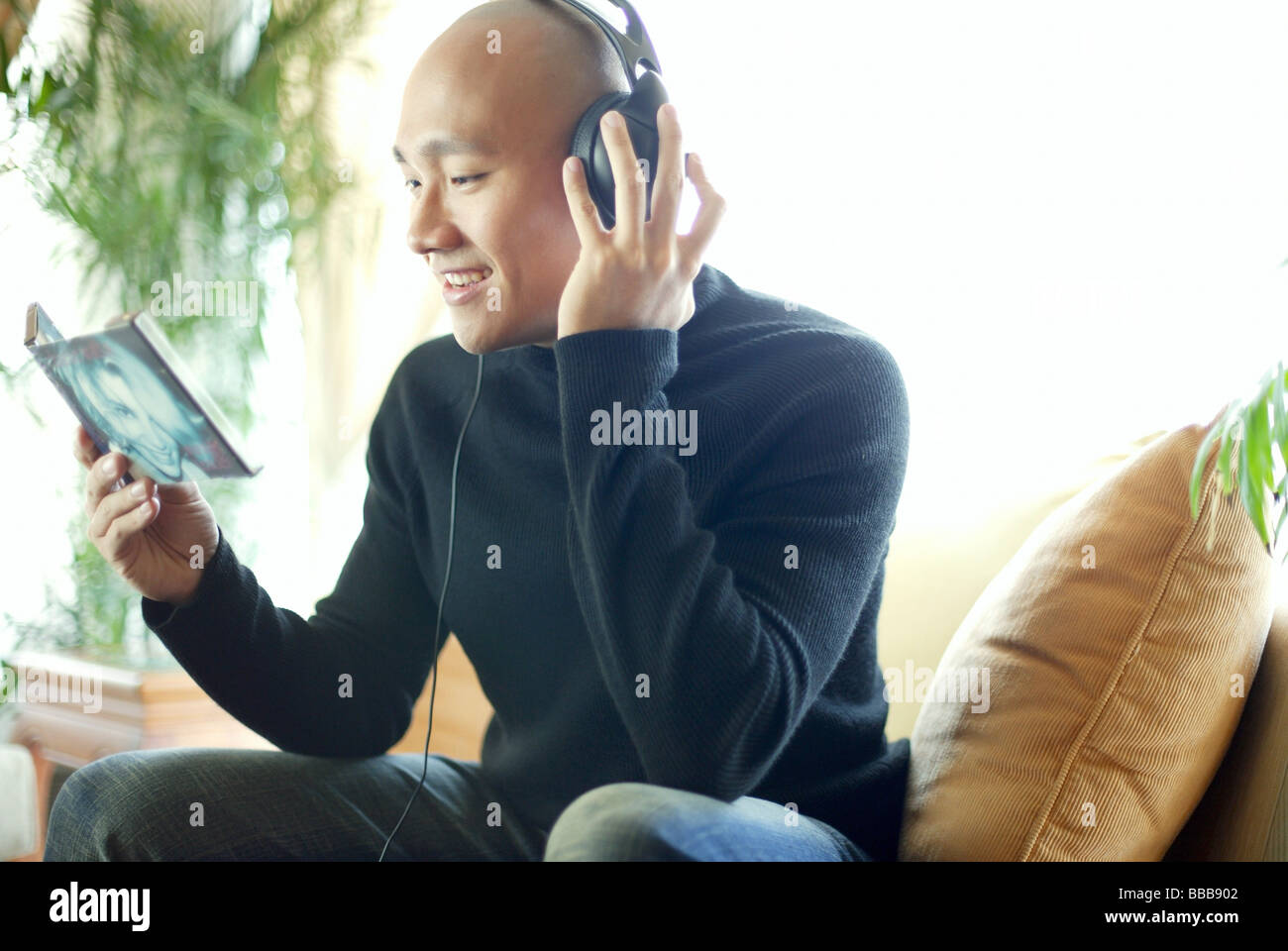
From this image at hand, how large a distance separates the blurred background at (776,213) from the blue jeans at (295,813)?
0.46 meters

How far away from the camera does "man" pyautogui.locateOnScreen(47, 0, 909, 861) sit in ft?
2.28

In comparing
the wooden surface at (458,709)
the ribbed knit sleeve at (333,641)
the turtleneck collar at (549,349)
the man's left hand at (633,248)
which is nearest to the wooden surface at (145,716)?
the wooden surface at (458,709)

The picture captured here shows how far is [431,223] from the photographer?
87 centimetres

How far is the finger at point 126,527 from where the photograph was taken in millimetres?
797

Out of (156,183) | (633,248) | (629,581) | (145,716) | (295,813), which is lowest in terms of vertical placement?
(145,716)

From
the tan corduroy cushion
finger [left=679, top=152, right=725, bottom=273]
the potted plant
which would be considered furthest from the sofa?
the potted plant

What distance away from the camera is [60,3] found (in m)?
1.57

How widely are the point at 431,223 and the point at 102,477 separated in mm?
332

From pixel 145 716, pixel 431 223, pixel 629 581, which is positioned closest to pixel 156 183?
pixel 145 716

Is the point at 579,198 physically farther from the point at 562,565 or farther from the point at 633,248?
the point at 562,565

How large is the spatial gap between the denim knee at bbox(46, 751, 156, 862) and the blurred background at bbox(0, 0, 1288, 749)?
0.71m

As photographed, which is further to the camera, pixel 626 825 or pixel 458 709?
pixel 458 709

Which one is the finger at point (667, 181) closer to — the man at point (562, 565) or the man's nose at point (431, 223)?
the man at point (562, 565)

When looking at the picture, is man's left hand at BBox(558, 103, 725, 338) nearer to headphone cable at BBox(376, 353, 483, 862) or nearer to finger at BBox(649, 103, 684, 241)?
finger at BBox(649, 103, 684, 241)
